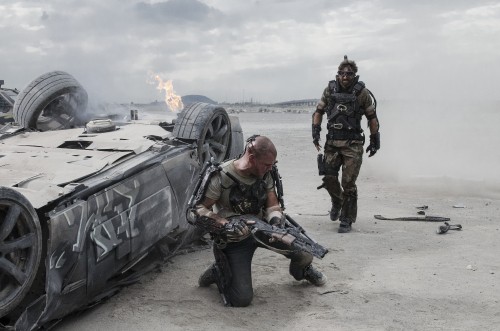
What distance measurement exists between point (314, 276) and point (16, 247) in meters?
2.42

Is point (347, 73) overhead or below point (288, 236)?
overhead

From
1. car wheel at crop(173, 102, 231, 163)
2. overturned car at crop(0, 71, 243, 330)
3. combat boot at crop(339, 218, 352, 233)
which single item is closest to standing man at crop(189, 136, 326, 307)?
overturned car at crop(0, 71, 243, 330)

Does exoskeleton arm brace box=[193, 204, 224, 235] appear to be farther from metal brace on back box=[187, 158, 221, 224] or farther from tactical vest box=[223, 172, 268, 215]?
tactical vest box=[223, 172, 268, 215]

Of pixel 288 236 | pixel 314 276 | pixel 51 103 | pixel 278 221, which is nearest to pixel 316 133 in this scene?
pixel 314 276

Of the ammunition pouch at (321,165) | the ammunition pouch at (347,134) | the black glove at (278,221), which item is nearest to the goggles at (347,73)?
the ammunition pouch at (347,134)

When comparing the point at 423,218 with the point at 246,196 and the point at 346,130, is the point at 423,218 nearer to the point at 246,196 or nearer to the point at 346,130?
the point at 346,130

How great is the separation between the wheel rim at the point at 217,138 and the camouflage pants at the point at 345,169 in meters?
1.45

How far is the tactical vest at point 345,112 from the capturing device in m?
6.95

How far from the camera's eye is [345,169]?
7.05m

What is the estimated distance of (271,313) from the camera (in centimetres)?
443

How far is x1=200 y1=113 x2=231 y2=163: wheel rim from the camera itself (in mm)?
5887

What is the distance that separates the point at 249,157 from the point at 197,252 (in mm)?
1958

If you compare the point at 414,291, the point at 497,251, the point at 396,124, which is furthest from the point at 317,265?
the point at 396,124

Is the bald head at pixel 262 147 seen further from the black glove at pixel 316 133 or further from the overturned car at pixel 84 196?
the black glove at pixel 316 133
